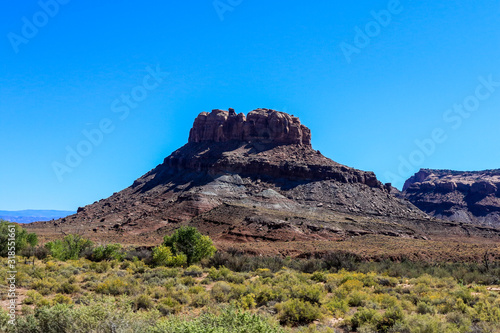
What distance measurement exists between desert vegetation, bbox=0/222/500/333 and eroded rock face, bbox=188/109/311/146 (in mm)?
87500

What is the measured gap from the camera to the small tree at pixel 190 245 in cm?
2837

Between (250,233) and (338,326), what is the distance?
4402cm

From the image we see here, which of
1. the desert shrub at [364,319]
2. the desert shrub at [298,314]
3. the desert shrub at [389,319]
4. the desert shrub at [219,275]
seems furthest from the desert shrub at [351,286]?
the desert shrub at [219,275]

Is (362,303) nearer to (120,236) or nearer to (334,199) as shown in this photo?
(120,236)

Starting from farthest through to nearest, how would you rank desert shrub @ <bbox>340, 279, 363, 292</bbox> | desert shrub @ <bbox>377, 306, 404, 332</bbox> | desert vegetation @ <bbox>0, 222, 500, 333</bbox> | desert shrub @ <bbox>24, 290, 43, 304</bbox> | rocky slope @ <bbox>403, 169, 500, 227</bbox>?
rocky slope @ <bbox>403, 169, 500, 227</bbox>
desert shrub @ <bbox>340, 279, 363, 292</bbox>
desert shrub @ <bbox>24, 290, 43, 304</bbox>
desert shrub @ <bbox>377, 306, 404, 332</bbox>
desert vegetation @ <bbox>0, 222, 500, 333</bbox>

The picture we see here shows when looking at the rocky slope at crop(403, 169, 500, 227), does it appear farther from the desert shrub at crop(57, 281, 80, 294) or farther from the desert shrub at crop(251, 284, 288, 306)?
the desert shrub at crop(57, 281, 80, 294)

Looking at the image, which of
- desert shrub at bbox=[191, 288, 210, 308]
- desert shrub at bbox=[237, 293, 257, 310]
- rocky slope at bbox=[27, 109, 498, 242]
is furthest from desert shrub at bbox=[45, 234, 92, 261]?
rocky slope at bbox=[27, 109, 498, 242]

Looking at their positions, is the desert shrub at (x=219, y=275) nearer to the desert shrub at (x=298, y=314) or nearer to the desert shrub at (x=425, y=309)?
the desert shrub at (x=298, y=314)

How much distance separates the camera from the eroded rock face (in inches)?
4432

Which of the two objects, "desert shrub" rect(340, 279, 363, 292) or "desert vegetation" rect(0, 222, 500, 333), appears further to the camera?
"desert shrub" rect(340, 279, 363, 292)

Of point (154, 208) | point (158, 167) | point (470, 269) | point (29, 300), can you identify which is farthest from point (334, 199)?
point (29, 300)

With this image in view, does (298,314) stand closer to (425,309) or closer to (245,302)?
(245,302)

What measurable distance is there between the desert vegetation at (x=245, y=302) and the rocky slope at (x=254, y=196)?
1299 inches

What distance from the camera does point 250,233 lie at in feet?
181
